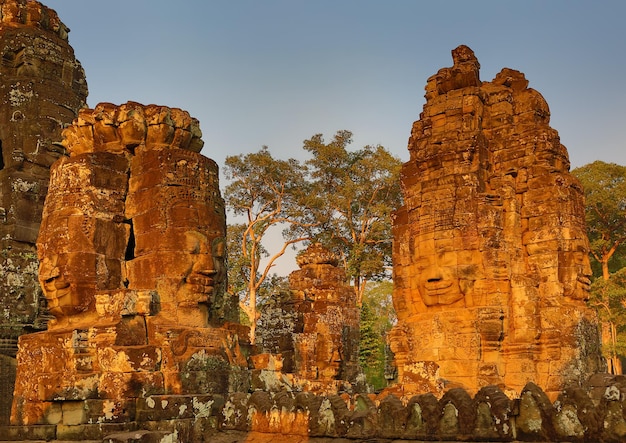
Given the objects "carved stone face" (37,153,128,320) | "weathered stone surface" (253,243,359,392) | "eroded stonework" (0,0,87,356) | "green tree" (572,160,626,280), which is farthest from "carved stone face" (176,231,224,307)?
"green tree" (572,160,626,280)

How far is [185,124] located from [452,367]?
5908 millimetres

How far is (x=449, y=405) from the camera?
550cm

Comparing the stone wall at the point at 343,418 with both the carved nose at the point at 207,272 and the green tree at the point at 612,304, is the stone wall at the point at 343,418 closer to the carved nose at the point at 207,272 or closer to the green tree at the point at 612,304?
the carved nose at the point at 207,272

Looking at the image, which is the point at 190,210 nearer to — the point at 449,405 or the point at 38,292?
the point at 449,405

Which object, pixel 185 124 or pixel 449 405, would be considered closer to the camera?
pixel 449 405

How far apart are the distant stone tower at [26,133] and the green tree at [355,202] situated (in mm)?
20788

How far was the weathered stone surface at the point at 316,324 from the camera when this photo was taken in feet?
52.3

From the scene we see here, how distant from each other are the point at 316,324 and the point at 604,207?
56.3ft

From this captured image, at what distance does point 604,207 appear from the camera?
1110 inches

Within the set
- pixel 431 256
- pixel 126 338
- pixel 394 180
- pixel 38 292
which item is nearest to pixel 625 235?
pixel 394 180

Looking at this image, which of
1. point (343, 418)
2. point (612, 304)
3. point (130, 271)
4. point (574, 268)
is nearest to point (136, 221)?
point (130, 271)

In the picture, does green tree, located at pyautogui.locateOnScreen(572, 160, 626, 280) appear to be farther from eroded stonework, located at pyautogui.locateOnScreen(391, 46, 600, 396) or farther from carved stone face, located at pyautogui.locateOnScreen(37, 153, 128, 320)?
carved stone face, located at pyautogui.locateOnScreen(37, 153, 128, 320)

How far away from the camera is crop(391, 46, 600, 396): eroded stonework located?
37.4 ft

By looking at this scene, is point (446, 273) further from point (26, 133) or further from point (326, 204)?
point (326, 204)
